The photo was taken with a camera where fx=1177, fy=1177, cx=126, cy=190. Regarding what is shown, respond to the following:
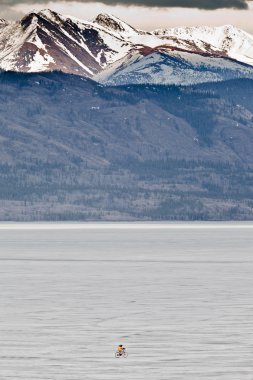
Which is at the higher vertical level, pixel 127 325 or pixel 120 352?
pixel 120 352

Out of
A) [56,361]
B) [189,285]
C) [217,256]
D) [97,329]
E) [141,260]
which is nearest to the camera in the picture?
[56,361]

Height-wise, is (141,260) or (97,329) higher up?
(97,329)

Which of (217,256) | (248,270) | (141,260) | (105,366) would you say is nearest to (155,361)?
(105,366)

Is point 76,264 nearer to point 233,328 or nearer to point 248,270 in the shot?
point 248,270

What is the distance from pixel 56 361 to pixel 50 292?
2770cm

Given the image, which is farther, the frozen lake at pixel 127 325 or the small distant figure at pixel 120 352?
the small distant figure at pixel 120 352

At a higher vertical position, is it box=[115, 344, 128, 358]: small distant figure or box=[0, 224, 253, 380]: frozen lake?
box=[115, 344, 128, 358]: small distant figure

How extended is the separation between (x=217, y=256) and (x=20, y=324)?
72.8 m

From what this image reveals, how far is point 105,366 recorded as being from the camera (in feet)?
122

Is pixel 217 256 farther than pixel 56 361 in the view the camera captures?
Yes

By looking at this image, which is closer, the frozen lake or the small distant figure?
the frozen lake

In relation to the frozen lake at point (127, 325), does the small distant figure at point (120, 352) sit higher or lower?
higher

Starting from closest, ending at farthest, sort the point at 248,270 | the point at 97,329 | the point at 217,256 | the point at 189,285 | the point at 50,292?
the point at 97,329, the point at 50,292, the point at 189,285, the point at 248,270, the point at 217,256

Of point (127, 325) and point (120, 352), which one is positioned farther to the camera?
point (127, 325)
